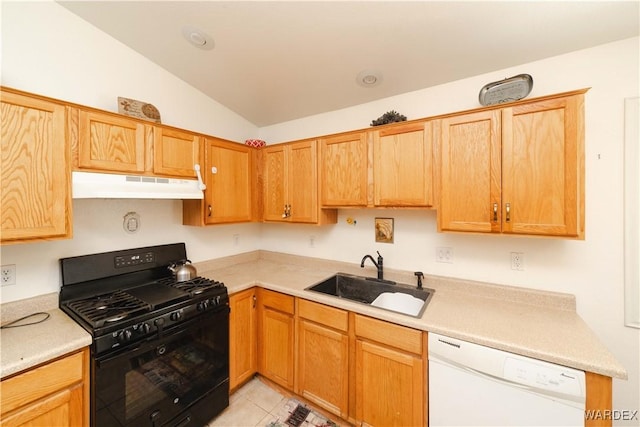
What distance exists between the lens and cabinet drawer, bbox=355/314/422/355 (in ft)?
4.71

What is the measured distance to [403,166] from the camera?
179cm

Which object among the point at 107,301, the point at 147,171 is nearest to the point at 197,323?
the point at 107,301

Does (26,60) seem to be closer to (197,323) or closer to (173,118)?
(173,118)

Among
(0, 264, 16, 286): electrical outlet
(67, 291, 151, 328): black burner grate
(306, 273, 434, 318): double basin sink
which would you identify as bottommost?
(306, 273, 434, 318): double basin sink

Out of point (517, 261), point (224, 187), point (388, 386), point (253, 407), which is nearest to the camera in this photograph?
point (388, 386)

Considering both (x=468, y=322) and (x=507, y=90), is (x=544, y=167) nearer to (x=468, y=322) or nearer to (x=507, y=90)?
(x=507, y=90)

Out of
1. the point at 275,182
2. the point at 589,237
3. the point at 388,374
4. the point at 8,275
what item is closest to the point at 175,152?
the point at 275,182

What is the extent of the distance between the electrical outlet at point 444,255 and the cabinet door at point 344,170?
70cm

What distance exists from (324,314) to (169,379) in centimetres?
105

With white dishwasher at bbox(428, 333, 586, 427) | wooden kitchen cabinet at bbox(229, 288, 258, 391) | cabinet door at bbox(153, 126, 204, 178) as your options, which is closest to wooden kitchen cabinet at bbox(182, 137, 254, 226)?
cabinet door at bbox(153, 126, 204, 178)

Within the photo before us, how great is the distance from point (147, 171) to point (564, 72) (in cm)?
279

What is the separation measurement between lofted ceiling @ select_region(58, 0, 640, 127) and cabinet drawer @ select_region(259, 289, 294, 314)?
1797 mm

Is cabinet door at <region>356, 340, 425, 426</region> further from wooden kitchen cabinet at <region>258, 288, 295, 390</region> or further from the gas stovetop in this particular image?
the gas stovetop

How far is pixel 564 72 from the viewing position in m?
1.56
